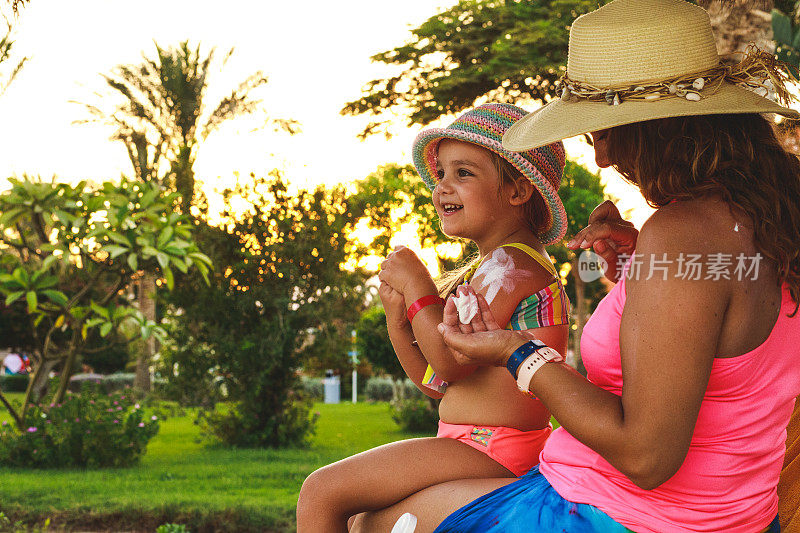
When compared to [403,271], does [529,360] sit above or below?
below

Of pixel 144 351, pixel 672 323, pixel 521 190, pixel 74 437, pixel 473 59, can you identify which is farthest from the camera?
pixel 144 351

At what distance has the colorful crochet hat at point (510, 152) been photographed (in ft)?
6.92

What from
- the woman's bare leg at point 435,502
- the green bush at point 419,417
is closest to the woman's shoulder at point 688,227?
the woman's bare leg at point 435,502

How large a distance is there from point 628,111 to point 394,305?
33.2 inches

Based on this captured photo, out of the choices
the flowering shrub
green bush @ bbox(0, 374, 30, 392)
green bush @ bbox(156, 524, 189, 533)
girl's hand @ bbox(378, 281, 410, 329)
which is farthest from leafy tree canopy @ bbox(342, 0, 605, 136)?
green bush @ bbox(0, 374, 30, 392)

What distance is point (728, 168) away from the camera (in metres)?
1.49

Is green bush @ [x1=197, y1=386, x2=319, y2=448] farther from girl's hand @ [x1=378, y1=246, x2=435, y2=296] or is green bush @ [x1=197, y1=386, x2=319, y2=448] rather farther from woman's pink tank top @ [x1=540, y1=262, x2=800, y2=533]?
woman's pink tank top @ [x1=540, y1=262, x2=800, y2=533]

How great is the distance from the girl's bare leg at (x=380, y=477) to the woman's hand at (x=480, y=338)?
0.31 metres

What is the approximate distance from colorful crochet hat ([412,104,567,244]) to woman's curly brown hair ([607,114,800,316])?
1.75 feet

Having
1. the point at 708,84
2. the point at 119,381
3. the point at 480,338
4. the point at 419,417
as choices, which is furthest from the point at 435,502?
the point at 119,381

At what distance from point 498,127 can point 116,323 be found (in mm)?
6793

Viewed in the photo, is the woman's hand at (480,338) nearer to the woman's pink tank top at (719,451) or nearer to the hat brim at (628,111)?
the woman's pink tank top at (719,451)

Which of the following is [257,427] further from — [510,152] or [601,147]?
[601,147]

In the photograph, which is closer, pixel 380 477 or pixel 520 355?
pixel 520 355
